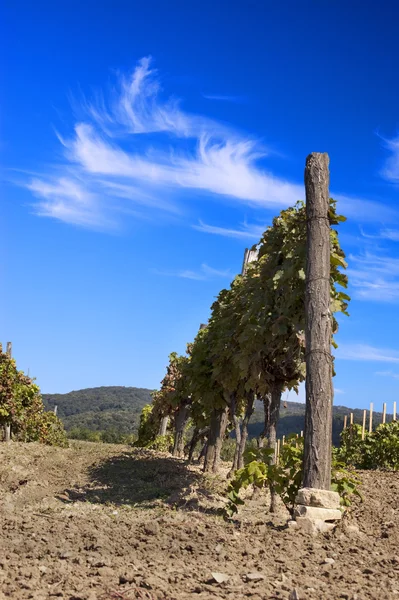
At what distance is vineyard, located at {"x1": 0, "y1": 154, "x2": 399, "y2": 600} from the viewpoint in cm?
480

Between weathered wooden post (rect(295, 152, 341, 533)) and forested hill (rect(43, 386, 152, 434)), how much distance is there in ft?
152

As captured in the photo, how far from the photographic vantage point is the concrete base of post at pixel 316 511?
694 cm

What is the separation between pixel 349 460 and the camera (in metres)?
17.9

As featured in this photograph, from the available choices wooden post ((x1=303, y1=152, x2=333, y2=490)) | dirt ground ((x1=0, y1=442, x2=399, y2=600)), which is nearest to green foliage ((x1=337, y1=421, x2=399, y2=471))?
dirt ground ((x1=0, y1=442, x2=399, y2=600))

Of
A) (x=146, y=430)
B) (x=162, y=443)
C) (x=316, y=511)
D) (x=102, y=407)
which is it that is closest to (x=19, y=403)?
(x=162, y=443)

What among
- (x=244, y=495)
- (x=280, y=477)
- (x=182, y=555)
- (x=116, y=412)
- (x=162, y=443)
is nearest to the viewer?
(x=182, y=555)

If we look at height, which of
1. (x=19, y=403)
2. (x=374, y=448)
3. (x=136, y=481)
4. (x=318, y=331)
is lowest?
(x=136, y=481)

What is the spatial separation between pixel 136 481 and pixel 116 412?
59.0m

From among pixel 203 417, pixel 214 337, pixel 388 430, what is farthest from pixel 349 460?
pixel 214 337

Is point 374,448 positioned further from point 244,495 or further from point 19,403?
point 19,403

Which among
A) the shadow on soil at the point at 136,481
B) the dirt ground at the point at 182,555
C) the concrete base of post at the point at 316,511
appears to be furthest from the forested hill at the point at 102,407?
the concrete base of post at the point at 316,511

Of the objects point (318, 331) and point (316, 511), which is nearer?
point (316, 511)

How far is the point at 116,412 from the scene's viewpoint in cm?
7025

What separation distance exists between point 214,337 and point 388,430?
6.16 metres
